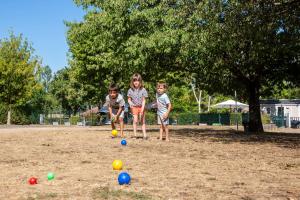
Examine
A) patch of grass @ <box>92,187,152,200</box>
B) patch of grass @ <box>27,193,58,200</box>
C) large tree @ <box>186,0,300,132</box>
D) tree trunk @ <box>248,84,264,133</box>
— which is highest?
large tree @ <box>186,0,300,132</box>

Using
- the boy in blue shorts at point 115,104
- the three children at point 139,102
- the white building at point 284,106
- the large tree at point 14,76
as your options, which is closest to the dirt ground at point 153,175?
the three children at point 139,102

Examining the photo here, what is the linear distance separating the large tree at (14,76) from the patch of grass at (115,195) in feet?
120

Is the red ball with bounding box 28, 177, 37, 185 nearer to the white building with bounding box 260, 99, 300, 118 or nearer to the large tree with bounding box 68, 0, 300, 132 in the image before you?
the large tree with bounding box 68, 0, 300, 132

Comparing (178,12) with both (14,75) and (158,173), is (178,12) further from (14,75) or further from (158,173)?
(14,75)

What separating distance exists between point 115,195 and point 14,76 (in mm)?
38646

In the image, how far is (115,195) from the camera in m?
4.83

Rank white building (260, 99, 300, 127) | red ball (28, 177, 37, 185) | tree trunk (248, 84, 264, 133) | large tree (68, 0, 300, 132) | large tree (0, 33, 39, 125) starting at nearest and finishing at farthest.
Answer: red ball (28, 177, 37, 185), large tree (68, 0, 300, 132), tree trunk (248, 84, 264, 133), large tree (0, 33, 39, 125), white building (260, 99, 300, 127)

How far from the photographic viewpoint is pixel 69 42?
49.4m

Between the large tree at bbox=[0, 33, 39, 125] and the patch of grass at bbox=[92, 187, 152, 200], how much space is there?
36.6m

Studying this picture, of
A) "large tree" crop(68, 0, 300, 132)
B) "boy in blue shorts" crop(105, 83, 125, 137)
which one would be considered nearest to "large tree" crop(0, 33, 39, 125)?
"large tree" crop(68, 0, 300, 132)

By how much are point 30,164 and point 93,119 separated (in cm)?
3767

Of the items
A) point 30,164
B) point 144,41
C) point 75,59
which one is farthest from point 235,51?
point 75,59

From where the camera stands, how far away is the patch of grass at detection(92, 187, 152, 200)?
4.73m

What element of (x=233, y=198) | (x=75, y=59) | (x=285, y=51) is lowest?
(x=233, y=198)
